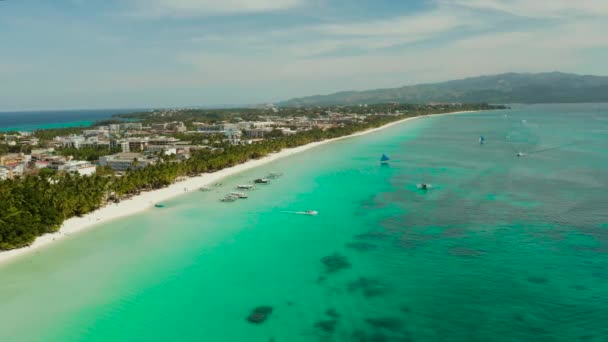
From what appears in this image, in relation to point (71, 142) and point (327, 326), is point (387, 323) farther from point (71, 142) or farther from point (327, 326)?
point (71, 142)

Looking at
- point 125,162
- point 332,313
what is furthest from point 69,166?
point 332,313

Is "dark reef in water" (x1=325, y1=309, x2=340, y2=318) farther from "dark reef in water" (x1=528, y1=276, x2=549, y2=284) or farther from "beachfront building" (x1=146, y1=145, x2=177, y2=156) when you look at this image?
"beachfront building" (x1=146, y1=145, x2=177, y2=156)

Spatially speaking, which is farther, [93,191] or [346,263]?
[93,191]

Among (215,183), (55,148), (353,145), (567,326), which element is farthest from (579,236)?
(55,148)

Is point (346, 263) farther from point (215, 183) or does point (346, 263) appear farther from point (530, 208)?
point (215, 183)

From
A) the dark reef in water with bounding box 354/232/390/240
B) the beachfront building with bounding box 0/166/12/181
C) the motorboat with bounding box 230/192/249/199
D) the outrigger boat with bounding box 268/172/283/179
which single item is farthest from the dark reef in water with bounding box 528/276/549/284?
the beachfront building with bounding box 0/166/12/181
